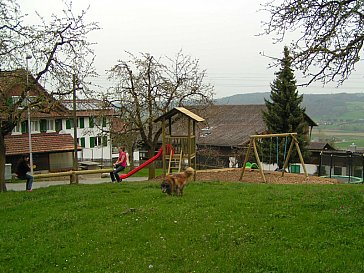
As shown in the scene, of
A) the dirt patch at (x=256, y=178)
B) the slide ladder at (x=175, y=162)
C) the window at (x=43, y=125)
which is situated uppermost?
the window at (x=43, y=125)

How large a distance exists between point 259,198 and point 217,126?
52341mm

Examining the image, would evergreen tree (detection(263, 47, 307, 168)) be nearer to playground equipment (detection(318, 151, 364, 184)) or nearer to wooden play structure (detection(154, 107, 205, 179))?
playground equipment (detection(318, 151, 364, 184))

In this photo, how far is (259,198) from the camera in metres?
11.6

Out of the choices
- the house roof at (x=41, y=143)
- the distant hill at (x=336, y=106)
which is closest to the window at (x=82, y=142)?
the house roof at (x=41, y=143)

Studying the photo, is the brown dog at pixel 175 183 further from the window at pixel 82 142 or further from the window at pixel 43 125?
the window at pixel 82 142

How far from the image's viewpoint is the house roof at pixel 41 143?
46.5 metres

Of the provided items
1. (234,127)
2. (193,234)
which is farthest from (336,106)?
(193,234)

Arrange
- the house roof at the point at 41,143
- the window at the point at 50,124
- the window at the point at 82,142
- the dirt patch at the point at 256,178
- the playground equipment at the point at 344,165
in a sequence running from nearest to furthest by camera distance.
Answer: the dirt patch at the point at 256,178 → the playground equipment at the point at 344,165 → the house roof at the point at 41,143 → the window at the point at 50,124 → the window at the point at 82,142

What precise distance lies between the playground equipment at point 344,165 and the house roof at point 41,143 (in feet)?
98.9

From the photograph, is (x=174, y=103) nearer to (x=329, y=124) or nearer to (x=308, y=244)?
(x=308, y=244)

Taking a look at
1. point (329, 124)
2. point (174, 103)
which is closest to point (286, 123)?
point (174, 103)

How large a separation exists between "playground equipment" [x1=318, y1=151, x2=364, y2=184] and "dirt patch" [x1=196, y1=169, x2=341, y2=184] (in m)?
7.85

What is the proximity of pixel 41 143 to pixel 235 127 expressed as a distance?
25.9 meters

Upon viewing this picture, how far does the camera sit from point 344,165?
1164 inches
